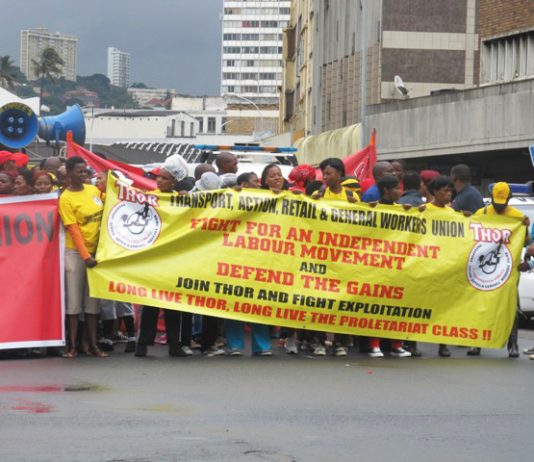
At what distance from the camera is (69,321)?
45.2 feet

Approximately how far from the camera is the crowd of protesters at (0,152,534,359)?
13.7m

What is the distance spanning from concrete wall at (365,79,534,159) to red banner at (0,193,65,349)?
2509 centimetres

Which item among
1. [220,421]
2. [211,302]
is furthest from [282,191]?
[220,421]

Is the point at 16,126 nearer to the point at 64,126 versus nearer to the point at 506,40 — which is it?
the point at 64,126

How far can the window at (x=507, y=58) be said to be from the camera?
42.0 meters

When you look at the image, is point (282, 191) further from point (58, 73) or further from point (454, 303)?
point (58, 73)

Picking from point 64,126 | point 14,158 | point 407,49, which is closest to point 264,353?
point 14,158

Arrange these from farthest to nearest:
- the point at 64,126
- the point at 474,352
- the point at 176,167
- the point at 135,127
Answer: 1. the point at 135,127
2. the point at 64,126
3. the point at 474,352
4. the point at 176,167

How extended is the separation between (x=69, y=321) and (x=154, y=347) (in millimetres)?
1330

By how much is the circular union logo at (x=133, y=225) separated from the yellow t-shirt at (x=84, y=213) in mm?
143

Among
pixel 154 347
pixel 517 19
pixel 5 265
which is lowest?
pixel 154 347

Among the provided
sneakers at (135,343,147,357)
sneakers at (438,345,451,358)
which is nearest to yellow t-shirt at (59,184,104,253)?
sneakers at (135,343,147,357)

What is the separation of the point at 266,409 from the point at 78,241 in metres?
3.96

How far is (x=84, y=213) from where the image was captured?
13.7m
